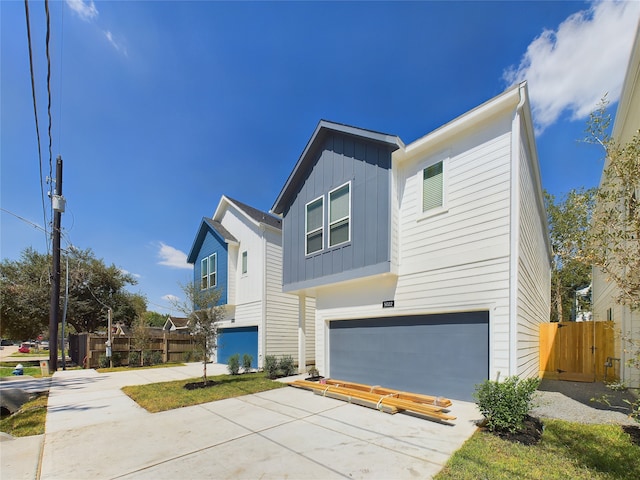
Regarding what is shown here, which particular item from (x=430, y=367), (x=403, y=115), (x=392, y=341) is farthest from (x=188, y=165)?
(x=430, y=367)

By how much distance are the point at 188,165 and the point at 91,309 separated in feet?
47.3

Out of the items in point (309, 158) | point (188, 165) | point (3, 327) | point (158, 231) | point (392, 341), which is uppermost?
point (188, 165)

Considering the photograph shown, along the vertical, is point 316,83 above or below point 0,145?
above

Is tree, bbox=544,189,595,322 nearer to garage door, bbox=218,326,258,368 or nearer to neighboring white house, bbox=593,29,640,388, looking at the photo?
neighboring white house, bbox=593,29,640,388

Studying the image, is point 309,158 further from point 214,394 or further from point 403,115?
point 214,394

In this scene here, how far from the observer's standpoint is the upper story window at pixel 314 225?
32.2 feet

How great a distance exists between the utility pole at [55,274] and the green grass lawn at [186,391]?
7.25 m

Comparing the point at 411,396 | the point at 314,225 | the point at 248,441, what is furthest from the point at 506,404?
the point at 314,225

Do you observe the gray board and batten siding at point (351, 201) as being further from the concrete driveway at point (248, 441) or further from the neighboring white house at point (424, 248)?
the concrete driveway at point (248, 441)

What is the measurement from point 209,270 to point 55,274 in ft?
21.7

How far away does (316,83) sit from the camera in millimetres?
11031

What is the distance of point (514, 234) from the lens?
19.5 feet

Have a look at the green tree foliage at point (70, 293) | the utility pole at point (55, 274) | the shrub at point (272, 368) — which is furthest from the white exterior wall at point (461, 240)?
the green tree foliage at point (70, 293)

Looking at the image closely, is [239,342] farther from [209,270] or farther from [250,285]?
[209,270]
